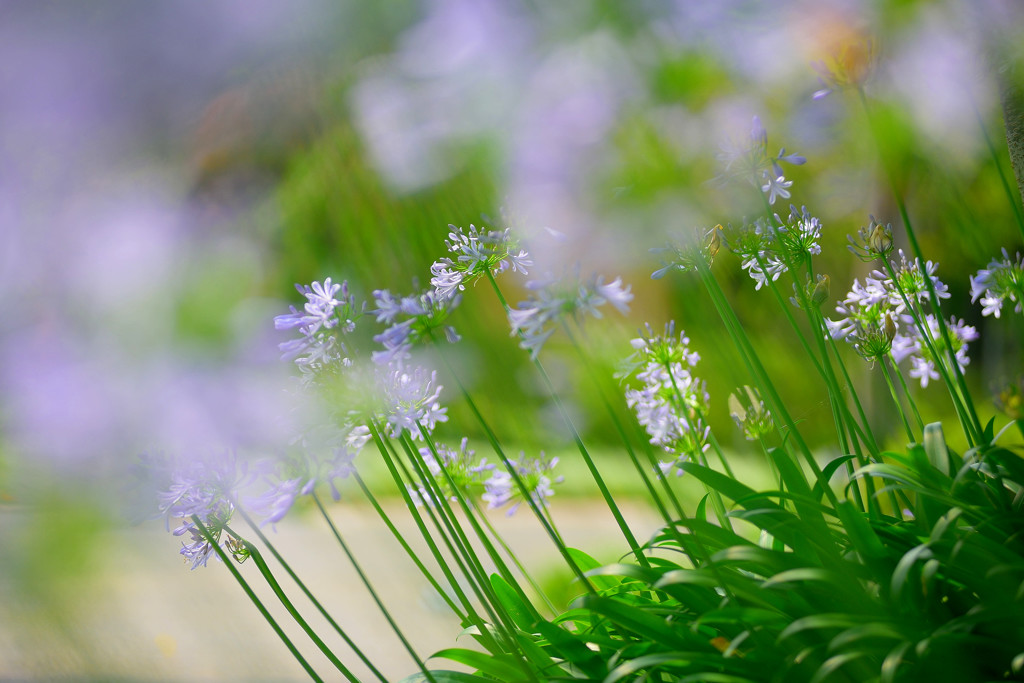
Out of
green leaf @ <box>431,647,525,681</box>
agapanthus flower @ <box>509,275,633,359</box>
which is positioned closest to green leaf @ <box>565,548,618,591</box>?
green leaf @ <box>431,647,525,681</box>

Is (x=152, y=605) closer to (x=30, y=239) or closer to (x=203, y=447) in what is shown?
(x=30, y=239)

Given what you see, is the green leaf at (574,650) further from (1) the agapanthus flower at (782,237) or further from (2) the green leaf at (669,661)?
(1) the agapanthus flower at (782,237)

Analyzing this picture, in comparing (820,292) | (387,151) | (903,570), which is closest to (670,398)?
(820,292)

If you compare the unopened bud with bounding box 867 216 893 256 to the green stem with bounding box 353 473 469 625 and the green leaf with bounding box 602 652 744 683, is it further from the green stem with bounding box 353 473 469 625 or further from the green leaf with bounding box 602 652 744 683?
the green stem with bounding box 353 473 469 625

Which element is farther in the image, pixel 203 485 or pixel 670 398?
pixel 670 398

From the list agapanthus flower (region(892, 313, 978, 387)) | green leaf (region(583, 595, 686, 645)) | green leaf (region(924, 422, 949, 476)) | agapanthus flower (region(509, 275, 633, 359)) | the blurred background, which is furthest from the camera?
agapanthus flower (region(892, 313, 978, 387))

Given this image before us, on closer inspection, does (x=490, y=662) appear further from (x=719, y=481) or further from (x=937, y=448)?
(x=937, y=448)
